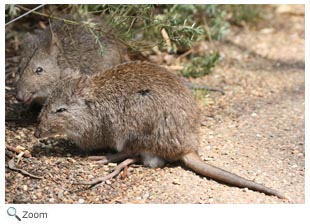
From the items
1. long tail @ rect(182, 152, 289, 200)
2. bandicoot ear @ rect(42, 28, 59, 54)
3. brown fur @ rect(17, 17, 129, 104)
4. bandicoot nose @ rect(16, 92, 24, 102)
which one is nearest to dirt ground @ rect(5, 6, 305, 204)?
Answer: long tail @ rect(182, 152, 289, 200)

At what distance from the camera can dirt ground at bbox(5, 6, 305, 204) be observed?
5.13m

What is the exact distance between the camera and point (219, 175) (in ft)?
17.1

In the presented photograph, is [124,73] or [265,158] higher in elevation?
[124,73]

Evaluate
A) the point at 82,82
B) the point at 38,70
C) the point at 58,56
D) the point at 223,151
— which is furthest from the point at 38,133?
the point at 223,151

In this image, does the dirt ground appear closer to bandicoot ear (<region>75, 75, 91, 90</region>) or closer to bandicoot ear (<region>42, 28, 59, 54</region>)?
bandicoot ear (<region>75, 75, 91, 90</region>)

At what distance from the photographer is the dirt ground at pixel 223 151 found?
513 cm

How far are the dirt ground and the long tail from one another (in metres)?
0.05

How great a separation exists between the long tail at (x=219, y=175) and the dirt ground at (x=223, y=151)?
5 cm

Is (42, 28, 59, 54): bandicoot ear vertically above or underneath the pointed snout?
above

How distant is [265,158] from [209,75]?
7.62 ft

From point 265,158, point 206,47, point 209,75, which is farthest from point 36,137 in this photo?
point 206,47
